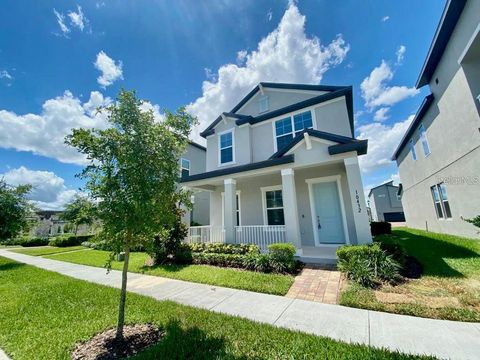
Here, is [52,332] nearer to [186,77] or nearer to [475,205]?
[186,77]

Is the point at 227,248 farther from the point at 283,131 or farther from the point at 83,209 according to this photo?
the point at 283,131

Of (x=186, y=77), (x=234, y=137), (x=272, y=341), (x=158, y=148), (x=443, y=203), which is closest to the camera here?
(x=272, y=341)

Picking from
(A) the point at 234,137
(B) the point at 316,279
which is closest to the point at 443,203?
(B) the point at 316,279

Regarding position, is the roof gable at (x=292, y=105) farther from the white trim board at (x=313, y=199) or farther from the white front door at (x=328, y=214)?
the white front door at (x=328, y=214)

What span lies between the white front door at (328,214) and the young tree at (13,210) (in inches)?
650

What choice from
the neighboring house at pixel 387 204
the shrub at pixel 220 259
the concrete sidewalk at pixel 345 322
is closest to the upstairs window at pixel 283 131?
the shrub at pixel 220 259

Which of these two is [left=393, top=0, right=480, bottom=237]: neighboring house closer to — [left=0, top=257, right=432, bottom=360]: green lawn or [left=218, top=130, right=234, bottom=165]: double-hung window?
[left=0, top=257, right=432, bottom=360]: green lawn

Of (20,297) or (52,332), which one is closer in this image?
(52,332)

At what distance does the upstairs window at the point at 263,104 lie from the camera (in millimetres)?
12605

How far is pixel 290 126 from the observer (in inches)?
437

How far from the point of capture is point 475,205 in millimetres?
8516

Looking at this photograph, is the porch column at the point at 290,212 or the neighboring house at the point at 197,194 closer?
the porch column at the point at 290,212

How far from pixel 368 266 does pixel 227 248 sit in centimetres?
497

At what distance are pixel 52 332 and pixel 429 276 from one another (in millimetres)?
8809
